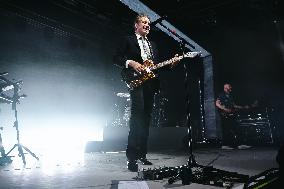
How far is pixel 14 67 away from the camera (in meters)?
8.78

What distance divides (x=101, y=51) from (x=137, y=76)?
25.3 feet

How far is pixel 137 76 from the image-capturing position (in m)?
3.73

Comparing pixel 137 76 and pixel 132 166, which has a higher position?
pixel 137 76

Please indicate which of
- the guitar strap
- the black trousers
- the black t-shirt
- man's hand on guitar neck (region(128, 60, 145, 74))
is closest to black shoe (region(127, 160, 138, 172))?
the black trousers

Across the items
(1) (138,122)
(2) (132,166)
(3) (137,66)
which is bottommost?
(2) (132,166)

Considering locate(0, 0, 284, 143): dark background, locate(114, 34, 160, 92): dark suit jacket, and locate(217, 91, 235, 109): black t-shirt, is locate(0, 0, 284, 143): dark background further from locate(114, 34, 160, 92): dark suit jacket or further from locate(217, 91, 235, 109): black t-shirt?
locate(114, 34, 160, 92): dark suit jacket

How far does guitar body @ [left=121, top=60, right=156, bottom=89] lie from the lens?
12.2 feet

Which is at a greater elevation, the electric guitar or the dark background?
the dark background

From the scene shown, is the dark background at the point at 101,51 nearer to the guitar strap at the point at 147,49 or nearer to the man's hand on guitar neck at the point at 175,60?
the guitar strap at the point at 147,49

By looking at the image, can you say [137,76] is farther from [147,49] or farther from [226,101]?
[226,101]

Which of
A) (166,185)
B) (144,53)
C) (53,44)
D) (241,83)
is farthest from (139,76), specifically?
(241,83)

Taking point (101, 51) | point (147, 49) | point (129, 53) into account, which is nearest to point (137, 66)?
point (129, 53)

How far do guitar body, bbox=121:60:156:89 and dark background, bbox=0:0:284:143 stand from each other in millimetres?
4859

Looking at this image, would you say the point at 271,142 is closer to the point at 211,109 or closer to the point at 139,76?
the point at 211,109
